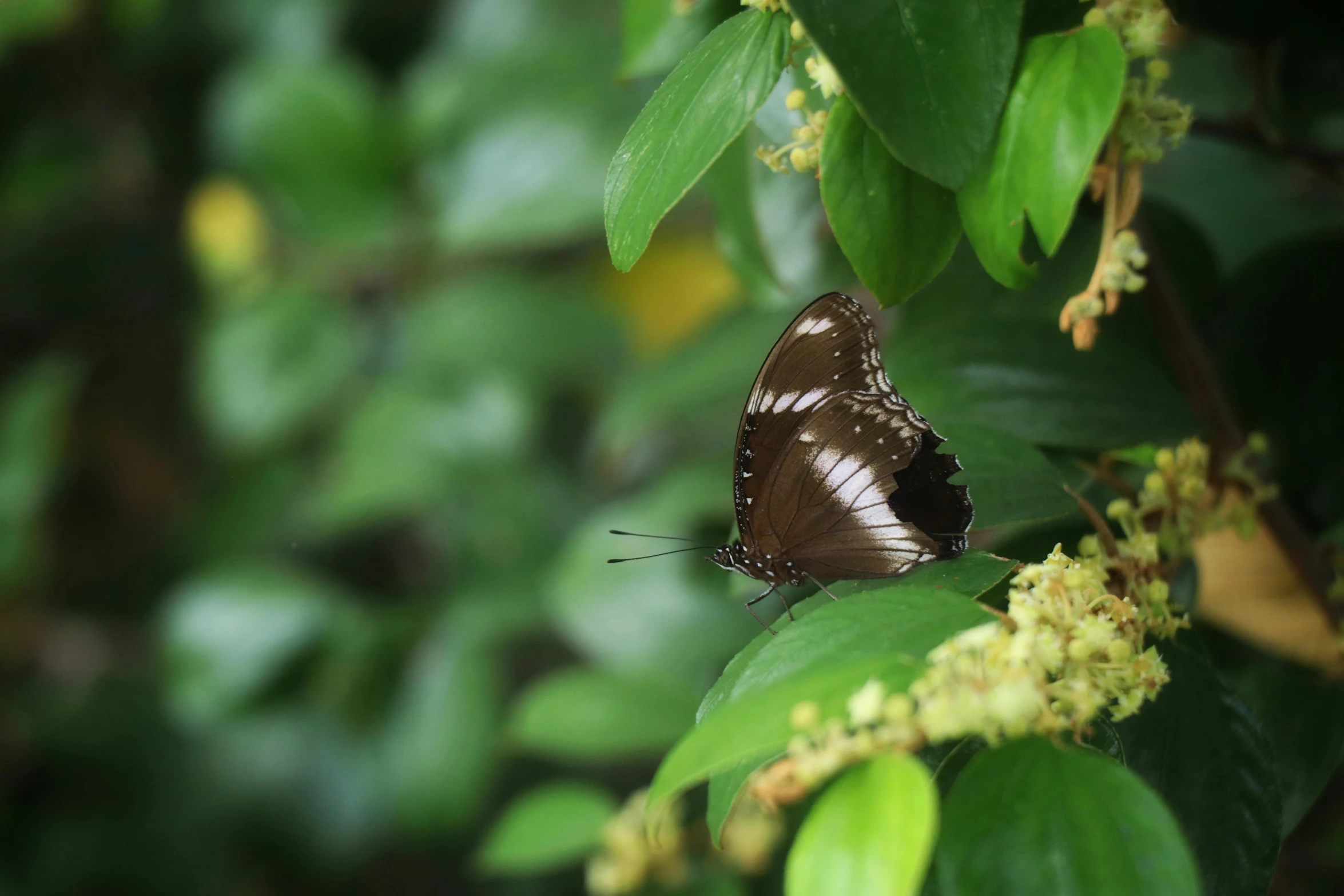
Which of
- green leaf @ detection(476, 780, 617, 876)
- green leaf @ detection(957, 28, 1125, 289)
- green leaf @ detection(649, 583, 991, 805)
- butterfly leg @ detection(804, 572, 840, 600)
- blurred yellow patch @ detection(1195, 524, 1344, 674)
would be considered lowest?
green leaf @ detection(476, 780, 617, 876)

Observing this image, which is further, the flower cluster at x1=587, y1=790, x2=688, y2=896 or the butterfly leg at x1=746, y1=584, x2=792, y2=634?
the flower cluster at x1=587, y1=790, x2=688, y2=896

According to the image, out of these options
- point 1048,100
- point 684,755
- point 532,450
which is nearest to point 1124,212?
point 1048,100

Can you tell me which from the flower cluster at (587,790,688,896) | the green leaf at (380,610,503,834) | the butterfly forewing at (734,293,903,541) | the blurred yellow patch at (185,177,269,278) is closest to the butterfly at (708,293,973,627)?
the butterfly forewing at (734,293,903,541)

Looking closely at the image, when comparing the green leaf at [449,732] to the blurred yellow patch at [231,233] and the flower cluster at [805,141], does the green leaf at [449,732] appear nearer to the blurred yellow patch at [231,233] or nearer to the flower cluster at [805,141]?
the blurred yellow patch at [231,233]

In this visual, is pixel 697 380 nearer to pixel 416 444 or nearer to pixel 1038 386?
pixel 1038 386

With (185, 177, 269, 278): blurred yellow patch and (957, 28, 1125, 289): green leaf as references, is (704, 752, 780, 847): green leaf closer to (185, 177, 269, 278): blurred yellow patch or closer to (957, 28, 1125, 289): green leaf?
(957, 28, 1125, 289): green leaf

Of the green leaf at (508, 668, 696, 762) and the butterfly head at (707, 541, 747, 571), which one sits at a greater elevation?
the butterfly head at (707, 541, 747, 571)

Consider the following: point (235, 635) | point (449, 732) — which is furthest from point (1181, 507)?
point (235, 635)

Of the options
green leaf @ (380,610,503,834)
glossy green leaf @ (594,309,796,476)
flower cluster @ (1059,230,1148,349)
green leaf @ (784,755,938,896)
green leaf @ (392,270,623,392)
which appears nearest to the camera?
green leaf @ (784,755,938,896)
